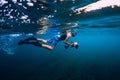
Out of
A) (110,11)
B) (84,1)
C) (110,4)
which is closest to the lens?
(84,1)

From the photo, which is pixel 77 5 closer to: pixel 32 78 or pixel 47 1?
pixel 47 1

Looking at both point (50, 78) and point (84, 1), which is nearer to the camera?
point (84, 1)

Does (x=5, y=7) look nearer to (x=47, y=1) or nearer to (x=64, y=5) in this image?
(x=47, y=1)

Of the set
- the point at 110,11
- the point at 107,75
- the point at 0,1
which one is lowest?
the point at 107,75

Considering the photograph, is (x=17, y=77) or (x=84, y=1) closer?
(x=84, y=1)

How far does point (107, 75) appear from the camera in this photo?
2864 centimetres

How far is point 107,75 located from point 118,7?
50.4ft

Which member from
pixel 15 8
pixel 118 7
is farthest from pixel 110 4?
pixel 15 8

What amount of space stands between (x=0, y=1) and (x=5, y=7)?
1383 millimetres

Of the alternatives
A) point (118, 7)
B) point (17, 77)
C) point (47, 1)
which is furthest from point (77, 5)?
point (17, 77)

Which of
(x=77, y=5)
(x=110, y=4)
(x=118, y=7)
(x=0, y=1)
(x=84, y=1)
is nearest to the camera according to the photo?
(x=0, y=1)

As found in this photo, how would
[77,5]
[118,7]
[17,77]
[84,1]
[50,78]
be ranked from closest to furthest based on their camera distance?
[84,1] → [77,5] → [118,7] → [50,78] → [17,77]

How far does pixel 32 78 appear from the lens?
27.6 meters

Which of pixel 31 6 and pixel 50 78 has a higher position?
pixel 31 6
